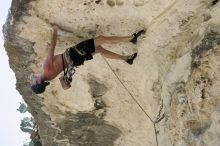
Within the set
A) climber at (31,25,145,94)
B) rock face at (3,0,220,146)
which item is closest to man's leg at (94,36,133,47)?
climber at (31,25,145,94)

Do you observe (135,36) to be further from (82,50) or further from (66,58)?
(66,58)

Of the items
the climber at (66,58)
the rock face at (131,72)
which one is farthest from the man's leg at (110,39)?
the rock face at (131,72)

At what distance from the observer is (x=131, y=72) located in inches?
233

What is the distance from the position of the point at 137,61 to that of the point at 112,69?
51 cm

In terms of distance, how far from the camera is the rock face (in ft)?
14.9

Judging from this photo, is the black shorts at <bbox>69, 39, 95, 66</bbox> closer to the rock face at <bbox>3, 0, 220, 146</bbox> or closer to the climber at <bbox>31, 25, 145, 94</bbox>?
the climber at <bbox>31, 25, 145, 94</bbox>

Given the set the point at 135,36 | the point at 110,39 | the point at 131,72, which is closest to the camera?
the point at 110,39

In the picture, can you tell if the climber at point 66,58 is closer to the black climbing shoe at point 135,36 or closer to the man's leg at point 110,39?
the man's leg at point 110,39

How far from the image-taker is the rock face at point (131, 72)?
4.55m

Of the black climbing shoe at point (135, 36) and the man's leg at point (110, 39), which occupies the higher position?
the man's leg at point (110, 39)

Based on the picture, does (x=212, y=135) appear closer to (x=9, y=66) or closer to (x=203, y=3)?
(x=203, y=3)

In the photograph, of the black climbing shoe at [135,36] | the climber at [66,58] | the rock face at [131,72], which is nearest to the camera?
the rock face at [131,72]

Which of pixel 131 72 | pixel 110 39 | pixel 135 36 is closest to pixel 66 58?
pixel 110 39

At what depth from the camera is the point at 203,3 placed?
485 centimetres
